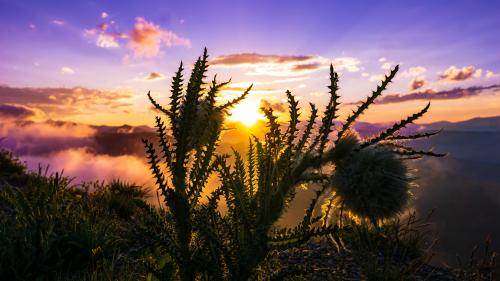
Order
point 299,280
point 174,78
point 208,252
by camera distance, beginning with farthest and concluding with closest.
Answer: point 299,280
point 208,252
point 174,78

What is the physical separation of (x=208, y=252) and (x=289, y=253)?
4631mm

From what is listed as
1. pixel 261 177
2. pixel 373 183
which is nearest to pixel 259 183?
pixel 261 177

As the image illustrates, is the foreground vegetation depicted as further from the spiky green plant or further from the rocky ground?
the rocky ground

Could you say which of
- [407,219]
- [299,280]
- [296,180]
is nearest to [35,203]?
[299,280]

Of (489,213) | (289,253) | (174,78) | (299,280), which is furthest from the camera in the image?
(489,213)

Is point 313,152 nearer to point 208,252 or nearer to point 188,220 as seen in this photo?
point 188,220

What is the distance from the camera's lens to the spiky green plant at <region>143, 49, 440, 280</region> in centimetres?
171

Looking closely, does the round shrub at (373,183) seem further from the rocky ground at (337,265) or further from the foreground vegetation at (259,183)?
the rocky ground at (337,265)

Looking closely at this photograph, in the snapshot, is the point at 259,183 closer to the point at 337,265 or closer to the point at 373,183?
the point at 373,183

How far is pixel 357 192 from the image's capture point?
6.15 feet

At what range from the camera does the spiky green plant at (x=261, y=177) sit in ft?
5.60

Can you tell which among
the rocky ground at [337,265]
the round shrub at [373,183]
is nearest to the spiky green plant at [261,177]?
the round shrub at [373,183]

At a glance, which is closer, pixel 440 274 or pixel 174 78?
pixel 174 78

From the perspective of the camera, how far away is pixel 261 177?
69.6 inches
